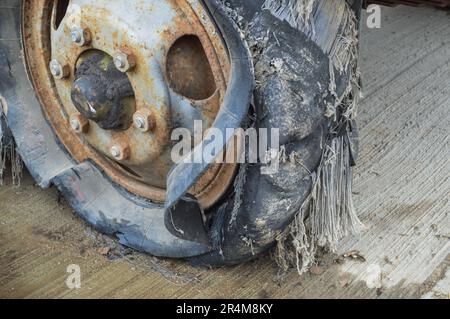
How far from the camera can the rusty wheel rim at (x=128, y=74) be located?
4.73ft

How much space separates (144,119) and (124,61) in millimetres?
120

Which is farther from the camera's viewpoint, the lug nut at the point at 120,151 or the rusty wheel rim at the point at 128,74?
the lug nut at the point at 120,151

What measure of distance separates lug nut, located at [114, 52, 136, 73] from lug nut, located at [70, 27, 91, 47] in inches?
3.9

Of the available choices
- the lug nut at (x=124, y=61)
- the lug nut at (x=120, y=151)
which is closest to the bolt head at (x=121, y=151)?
the lug nut at (x=120, y=151)

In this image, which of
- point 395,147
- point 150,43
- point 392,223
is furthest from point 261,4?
point 395,147

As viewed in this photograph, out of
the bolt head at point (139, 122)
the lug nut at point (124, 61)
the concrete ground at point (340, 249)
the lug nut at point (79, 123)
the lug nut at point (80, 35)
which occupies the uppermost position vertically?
the lug nut at point (80, 35)

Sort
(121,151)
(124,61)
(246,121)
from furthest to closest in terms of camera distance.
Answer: (121,151)
(124,61)
(246,121)

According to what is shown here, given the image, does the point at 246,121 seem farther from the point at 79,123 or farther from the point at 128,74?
the point at 79,123

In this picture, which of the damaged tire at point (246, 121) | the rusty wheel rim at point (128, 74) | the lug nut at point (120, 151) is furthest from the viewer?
the lug nut at point (120, 151)

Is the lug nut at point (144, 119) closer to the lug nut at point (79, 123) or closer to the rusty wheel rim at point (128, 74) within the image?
the rusty wheel rim at point (128, 74)

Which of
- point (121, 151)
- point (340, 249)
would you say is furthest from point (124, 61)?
point (340, 249)

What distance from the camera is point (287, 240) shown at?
59.2 inches

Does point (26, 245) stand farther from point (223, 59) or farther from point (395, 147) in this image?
point (395, 147)

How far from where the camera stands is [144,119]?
1.48m
